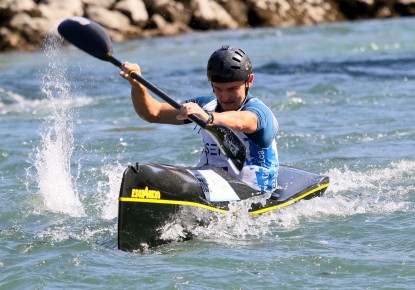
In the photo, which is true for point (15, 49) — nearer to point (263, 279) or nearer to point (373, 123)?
point (373, 123)

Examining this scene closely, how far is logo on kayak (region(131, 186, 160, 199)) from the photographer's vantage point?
619 centimetres

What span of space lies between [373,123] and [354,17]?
1643cm

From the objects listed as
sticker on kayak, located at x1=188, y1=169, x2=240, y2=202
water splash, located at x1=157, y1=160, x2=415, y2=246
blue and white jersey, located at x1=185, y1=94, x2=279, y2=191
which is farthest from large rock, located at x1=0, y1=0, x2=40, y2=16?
sticker on kayak, located at x1=188, y1=169, x2=240, y2=202

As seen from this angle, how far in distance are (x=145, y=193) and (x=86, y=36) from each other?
4.17 feet

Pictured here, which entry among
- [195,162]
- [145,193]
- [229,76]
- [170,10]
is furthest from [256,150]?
[170,10]

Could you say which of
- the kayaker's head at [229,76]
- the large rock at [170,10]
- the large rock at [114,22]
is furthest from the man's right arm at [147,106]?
the large rock at [170,10]

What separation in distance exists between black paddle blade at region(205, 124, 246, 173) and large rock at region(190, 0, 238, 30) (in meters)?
18.9

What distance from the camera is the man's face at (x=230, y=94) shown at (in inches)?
268

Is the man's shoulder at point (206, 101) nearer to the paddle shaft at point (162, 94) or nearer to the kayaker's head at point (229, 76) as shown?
the kayaker's head at point (229, 76)

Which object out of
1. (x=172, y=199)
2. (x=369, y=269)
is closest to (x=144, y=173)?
(x=172, y=199)

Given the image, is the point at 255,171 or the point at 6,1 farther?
the point at 6,1

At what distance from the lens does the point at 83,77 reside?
17.3 metres

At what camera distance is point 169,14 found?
25359 mm

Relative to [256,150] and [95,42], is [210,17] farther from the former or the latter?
[95,42]
